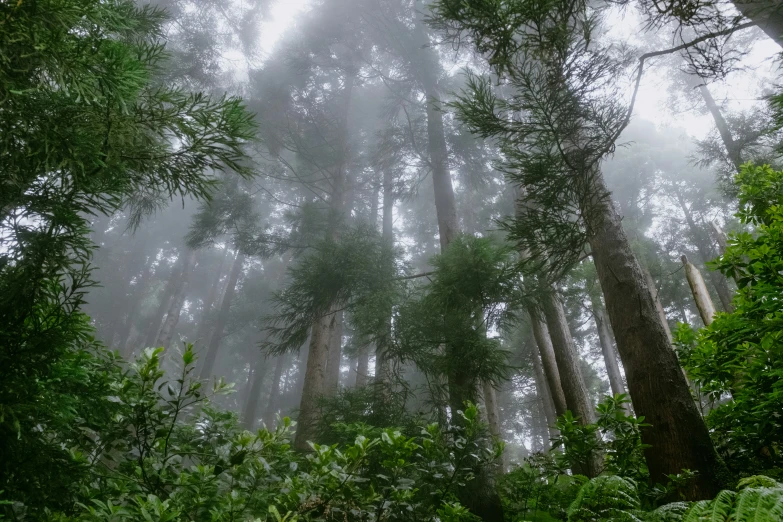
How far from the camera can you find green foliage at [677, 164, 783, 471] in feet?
8.34

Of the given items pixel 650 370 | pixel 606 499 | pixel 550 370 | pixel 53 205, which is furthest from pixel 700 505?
pixel 550 370

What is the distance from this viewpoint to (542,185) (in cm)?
472

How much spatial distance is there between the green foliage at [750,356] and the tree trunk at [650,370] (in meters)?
0.18

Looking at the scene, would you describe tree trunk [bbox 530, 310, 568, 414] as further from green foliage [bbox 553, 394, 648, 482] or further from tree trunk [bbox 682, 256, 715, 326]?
green foliage [bbox 553, 394, 648, 482]

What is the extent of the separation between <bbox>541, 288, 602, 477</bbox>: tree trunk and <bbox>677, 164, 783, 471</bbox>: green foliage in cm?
314

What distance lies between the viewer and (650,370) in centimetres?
390

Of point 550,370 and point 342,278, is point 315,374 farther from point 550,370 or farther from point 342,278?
point 550,370

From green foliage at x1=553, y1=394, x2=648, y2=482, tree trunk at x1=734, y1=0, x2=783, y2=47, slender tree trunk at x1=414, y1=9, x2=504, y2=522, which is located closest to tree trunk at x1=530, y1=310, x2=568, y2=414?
slender tree trunk at x1=414, y1=9, x2=504, y2=522

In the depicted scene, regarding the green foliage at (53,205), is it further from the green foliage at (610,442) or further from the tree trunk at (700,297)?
the tree trunk at (700,297)

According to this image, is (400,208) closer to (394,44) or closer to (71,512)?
(394,44)

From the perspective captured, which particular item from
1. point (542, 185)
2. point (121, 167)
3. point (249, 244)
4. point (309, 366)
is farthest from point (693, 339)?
point (249, 244)

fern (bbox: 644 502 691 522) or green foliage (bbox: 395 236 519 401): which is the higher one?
green foliage (bbox: 395 236 519 401)

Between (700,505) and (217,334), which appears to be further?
(217,334)

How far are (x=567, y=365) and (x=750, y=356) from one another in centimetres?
424
